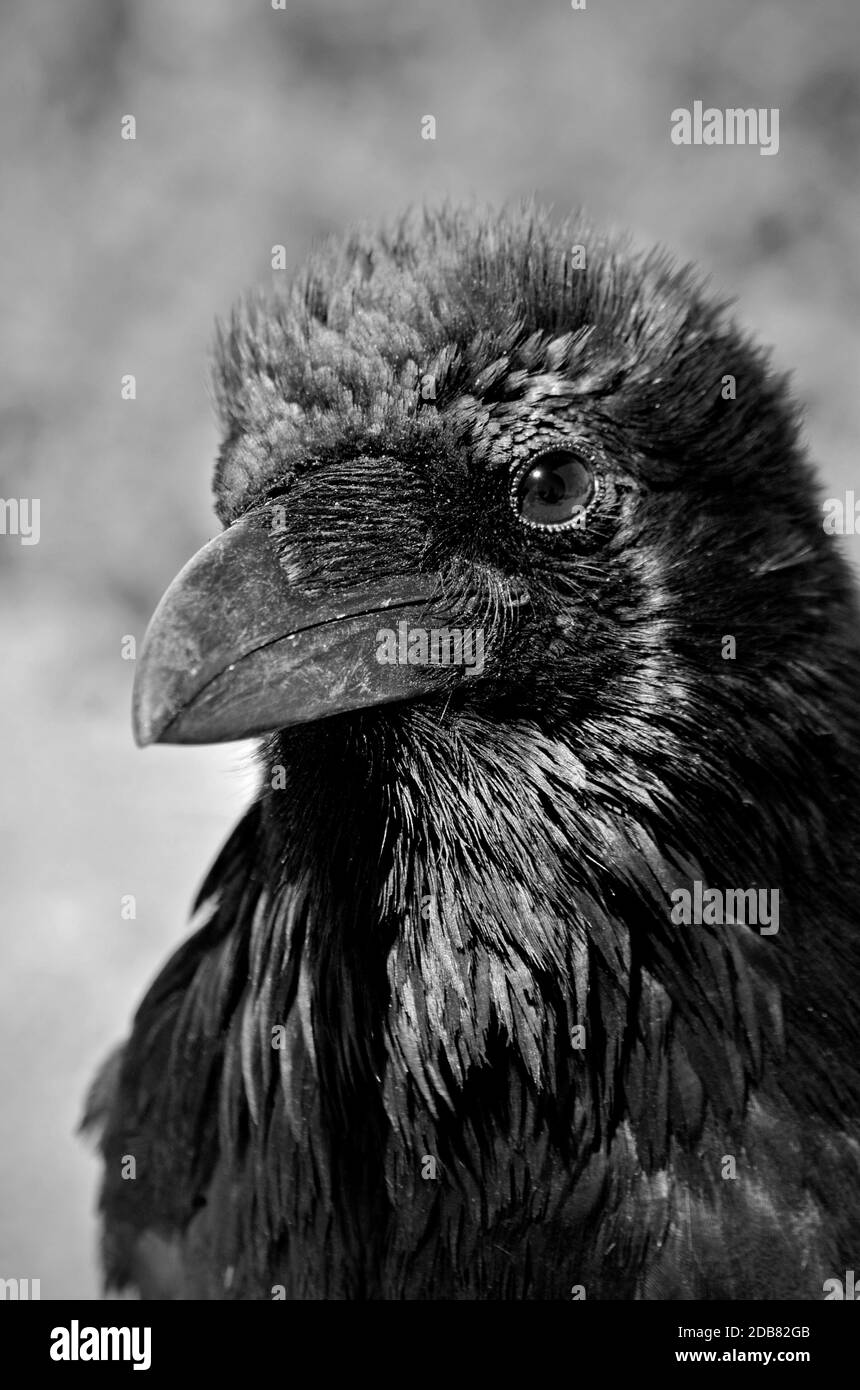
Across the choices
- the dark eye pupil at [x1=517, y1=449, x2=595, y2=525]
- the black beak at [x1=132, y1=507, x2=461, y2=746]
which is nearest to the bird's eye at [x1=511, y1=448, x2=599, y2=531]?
the dark eye pupil at [x1=517, y1=449, x2=595, y2=525]

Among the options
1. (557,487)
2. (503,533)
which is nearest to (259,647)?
(503,533)

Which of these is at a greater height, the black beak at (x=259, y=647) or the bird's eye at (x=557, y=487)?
the bird's eye at (x=557, y=487)

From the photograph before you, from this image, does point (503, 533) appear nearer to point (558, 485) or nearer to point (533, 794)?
point (558, 485)

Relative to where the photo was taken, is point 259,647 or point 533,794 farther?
point 533,794

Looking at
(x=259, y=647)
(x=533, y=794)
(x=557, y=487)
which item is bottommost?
(x=533, y=794)

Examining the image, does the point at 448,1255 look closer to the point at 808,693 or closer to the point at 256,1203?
the point at 256,1203

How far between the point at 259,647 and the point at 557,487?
91cm

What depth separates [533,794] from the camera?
10.0ft

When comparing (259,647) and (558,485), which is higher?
(558,485)

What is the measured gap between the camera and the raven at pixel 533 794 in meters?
2.93

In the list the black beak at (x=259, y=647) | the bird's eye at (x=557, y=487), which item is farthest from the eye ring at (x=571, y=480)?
the black beak at (x=259, y=647)

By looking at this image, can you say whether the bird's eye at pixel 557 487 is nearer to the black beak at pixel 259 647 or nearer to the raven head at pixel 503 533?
the raven head at pixel 503 533

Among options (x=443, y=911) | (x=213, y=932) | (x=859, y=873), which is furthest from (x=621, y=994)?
(x=213, y=932)
